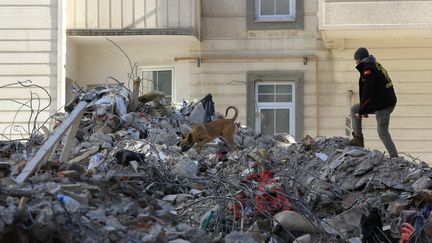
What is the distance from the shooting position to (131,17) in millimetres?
18969

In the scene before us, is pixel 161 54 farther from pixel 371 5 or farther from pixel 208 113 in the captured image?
pixel 371 5

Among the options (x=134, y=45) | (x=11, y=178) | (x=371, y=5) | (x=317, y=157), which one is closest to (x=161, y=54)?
(x=134, y=45)

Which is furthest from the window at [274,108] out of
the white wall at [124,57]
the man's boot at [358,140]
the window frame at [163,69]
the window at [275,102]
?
the man's boot at [358,140]

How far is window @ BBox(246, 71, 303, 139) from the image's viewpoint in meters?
19.7

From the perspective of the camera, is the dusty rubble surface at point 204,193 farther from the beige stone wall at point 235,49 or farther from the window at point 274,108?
the window at point 274,108

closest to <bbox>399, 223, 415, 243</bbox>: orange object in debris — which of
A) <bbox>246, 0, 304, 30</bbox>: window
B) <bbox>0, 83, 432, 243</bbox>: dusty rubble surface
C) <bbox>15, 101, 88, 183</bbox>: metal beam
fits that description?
<bbox>0, 83, 432, 243</bbox>: dusty rubble surface

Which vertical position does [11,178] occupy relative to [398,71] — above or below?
below

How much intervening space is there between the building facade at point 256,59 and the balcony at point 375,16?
0.38 metres

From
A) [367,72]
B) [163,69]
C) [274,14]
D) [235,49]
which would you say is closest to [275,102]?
[235,49]

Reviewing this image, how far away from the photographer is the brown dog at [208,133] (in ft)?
44.6

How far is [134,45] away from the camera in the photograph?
20094 millimetres

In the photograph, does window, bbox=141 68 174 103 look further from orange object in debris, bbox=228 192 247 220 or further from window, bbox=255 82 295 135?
orange object in debris, bbox=228 192 247 220

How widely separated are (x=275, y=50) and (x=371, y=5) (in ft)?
8.48

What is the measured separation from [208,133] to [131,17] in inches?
234
